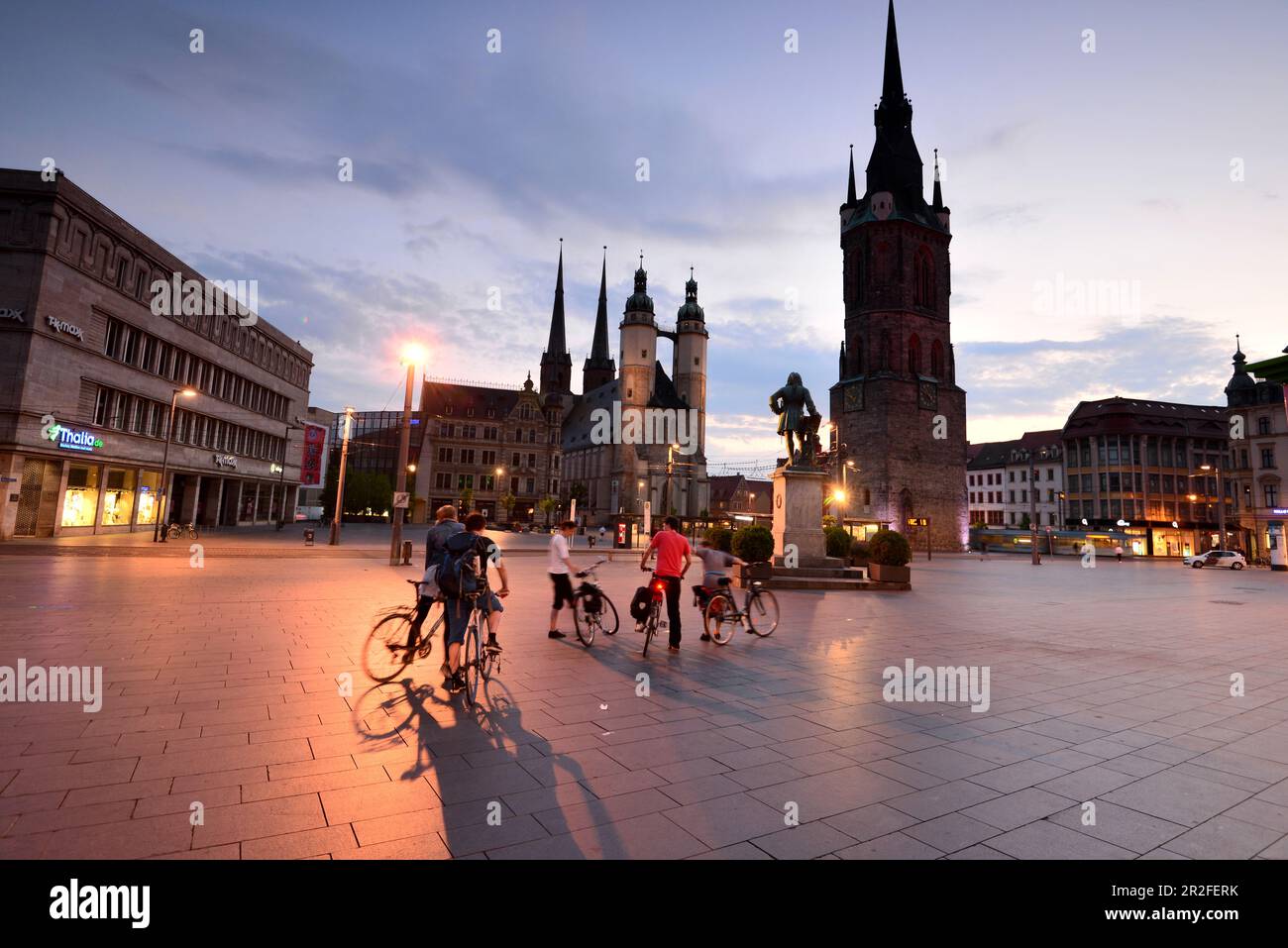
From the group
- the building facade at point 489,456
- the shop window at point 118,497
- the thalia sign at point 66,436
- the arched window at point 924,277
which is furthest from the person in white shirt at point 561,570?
the building facade at point 489,456

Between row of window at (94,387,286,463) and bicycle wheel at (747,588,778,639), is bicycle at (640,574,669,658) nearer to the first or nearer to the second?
bicycle wheel at (747,588,778,639)

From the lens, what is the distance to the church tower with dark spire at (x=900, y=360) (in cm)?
5934

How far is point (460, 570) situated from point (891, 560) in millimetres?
15446

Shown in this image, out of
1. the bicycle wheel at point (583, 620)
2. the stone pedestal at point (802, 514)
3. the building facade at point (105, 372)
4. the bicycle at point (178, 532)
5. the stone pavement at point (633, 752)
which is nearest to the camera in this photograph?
the stone pavement at point (633, 752)

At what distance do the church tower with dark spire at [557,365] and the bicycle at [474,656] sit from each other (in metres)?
105

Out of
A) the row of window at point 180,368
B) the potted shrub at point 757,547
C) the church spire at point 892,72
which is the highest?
the church spire at point 892,72

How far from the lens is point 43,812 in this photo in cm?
352

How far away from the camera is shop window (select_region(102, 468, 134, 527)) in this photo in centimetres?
3272

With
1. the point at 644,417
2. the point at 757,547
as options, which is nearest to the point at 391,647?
the point at 757,547

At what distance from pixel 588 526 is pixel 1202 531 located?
243ft

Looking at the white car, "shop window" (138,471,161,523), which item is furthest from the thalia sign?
the white car

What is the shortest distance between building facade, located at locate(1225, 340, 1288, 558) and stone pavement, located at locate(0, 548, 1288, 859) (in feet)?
184

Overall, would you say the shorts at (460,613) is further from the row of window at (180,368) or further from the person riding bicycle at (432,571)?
the row of window at (180,368)

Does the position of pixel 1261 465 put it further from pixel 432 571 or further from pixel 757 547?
pixel 432 571
